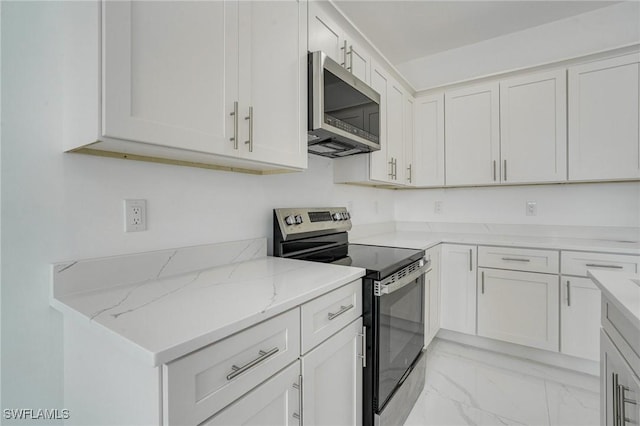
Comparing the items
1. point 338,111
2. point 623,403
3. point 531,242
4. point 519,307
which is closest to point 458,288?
point 519,307

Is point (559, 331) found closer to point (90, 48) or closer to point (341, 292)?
point (341, 292)

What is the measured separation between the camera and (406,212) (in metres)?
3.27

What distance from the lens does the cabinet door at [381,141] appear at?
7.06ft

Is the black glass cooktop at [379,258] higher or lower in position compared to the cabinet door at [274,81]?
lower

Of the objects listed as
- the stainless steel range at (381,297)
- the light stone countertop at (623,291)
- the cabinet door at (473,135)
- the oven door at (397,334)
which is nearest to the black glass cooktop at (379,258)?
the stainless steel range at (381,297)

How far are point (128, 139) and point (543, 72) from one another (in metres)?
2.87

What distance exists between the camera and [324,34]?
163 centimetres

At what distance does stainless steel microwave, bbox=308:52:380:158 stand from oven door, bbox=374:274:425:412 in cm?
85

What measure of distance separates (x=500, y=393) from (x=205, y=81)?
7.74 feet

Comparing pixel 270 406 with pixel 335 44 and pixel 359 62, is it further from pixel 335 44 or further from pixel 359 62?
pixel 359 62

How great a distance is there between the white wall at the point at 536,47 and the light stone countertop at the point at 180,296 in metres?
2.50

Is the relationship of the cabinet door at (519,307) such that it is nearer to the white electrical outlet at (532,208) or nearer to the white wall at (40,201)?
the white electrical outlet at (532,208)

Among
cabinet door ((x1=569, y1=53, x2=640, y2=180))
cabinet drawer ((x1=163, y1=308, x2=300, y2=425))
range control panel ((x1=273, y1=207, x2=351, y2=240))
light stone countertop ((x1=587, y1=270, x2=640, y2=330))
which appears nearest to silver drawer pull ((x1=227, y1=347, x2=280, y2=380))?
cabinet drawer ((x1=163, y1=308, x2=300, y2=425))

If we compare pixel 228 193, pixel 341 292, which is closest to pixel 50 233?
pixel 228 193
